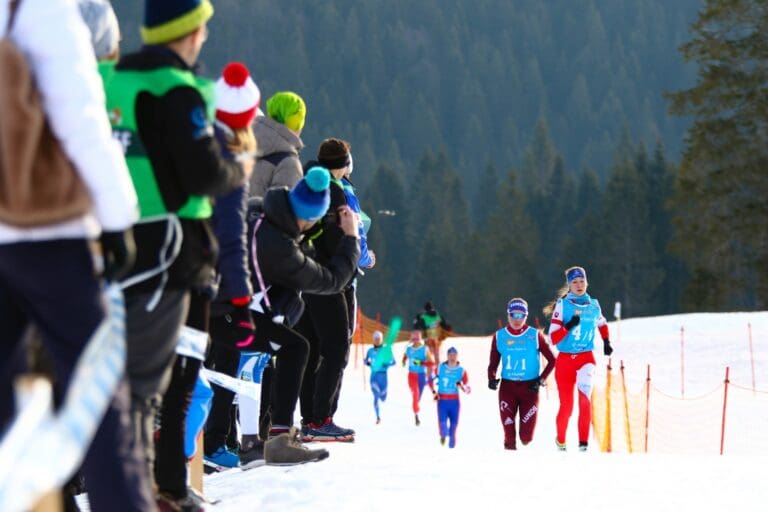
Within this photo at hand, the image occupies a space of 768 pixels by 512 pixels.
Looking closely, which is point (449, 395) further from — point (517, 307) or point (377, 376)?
point (377, 376)

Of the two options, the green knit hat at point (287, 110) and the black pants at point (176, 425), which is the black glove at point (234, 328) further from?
the green knit hat at point (287, 110)

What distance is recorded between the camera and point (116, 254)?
3.23 m

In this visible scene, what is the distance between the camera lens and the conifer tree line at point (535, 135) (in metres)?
53.9

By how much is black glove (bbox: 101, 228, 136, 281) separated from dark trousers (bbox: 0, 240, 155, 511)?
7 cm

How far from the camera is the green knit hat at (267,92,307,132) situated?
7188 mm

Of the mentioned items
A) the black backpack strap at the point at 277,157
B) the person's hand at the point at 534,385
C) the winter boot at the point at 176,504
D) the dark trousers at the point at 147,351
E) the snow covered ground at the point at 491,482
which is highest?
the black backpack strap at the point at 277,157

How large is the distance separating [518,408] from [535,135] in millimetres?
110530

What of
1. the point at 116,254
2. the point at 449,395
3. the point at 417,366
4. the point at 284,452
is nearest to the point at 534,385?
the point at 449,395

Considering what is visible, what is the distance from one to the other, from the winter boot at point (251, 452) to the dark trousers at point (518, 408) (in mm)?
5452

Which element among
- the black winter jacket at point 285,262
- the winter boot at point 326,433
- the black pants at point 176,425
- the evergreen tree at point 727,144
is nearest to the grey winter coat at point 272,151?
the black winter jacket at point 285,262

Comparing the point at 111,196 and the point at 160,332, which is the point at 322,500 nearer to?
the point at 160,332

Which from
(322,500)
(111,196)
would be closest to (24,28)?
(111,196)

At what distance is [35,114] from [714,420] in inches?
732

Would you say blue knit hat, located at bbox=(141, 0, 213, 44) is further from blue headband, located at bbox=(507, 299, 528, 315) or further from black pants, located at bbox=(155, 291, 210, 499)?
blue headband, located at bbox=(507, 299, 528, 315)
